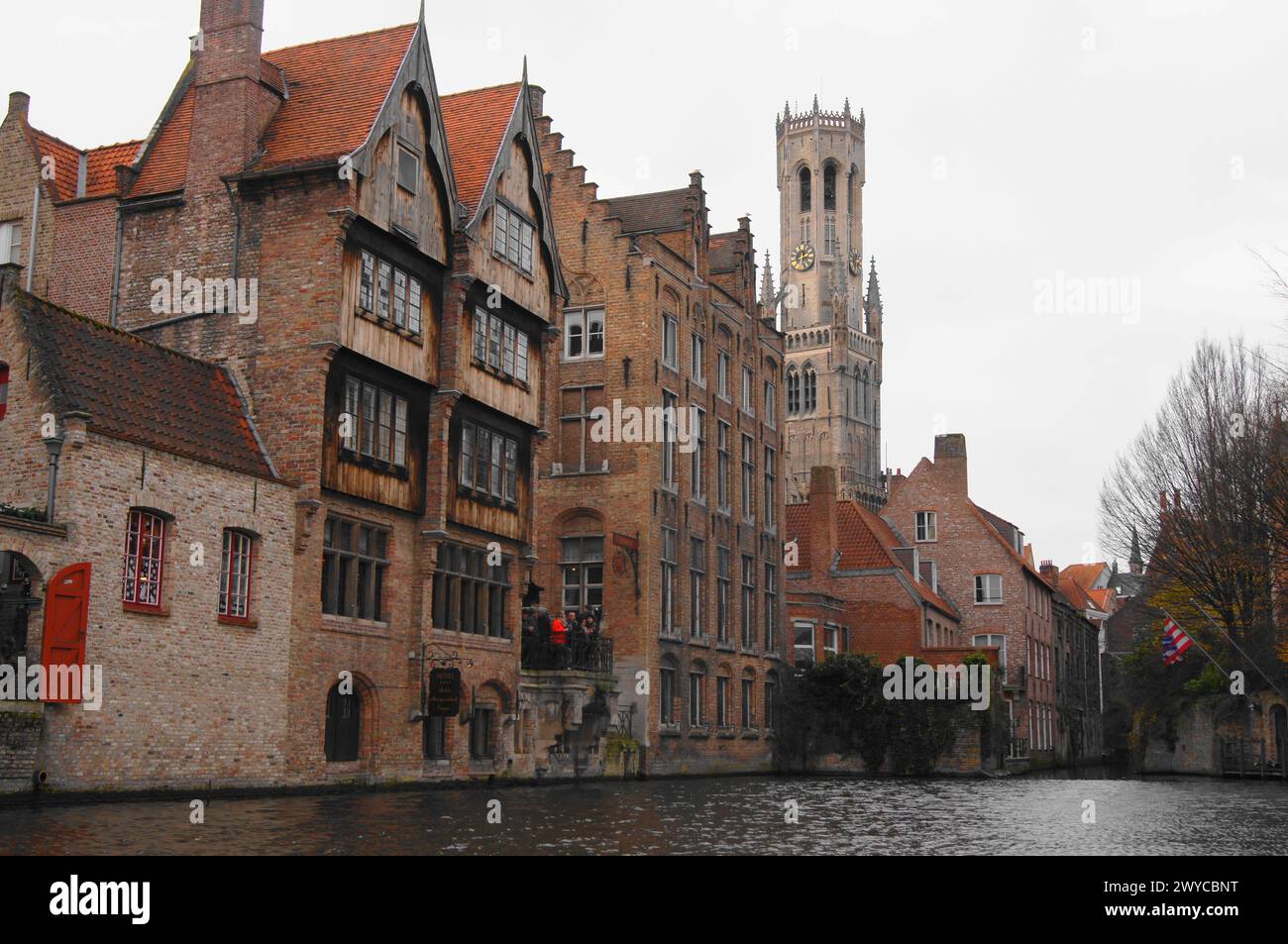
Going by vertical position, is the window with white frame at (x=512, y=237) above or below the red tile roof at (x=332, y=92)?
below

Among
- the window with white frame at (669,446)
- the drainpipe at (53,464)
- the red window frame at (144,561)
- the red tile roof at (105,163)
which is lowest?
the red window frame at (144,561)

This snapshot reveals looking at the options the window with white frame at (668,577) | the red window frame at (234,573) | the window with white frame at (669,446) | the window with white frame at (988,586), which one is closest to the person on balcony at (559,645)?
the window with white frame at (668,577)

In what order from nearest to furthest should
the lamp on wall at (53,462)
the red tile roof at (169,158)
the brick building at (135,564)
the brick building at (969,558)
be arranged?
the brick building at (135,564), the lamp on wall at (53,462), the red tile roof at (169,158), the brick building at (969,558)

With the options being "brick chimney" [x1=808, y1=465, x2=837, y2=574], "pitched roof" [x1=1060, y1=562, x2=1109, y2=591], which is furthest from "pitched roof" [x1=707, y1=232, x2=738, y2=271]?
"pitched roof" [x1=1060, y1=562, x2=1109, y2=591]

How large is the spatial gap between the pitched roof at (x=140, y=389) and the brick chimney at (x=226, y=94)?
4.60 m

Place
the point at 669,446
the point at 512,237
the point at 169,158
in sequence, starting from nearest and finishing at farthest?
the point at 169,158 → the point at 512,237 → the point at 669,446

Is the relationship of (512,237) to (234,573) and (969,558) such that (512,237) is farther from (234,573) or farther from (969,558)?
(969,558)

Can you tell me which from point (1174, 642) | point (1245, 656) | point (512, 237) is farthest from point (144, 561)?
point (1245, 656)

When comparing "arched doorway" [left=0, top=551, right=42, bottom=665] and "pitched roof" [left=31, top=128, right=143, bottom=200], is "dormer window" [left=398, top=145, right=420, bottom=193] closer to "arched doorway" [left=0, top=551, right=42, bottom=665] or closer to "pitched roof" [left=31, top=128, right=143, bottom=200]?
"pitched roof" [left=31, top=128, right=143, bottom=200]

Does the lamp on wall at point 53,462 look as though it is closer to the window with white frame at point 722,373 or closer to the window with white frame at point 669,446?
the window with white frame at point 669,446

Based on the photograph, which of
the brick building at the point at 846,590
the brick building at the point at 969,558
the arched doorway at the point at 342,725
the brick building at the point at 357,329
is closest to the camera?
the brick building at the point at 357,329

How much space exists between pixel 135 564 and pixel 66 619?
1.94 meters

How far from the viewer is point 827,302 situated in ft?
549

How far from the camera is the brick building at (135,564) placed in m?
22.1
